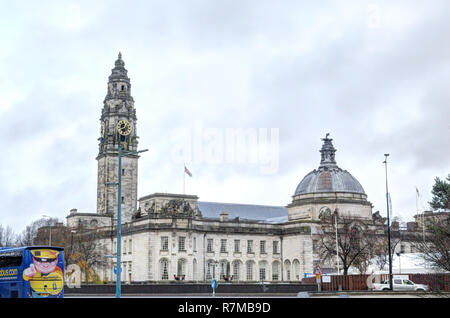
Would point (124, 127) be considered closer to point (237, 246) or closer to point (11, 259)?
point (237, 246)

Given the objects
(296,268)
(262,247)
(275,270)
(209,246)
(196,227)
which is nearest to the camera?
(196,227)

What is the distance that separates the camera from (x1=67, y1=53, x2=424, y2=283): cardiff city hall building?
359ft

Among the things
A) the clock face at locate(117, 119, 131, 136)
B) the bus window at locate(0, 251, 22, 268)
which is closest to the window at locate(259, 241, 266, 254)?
the clock face at locate(117, 119, 131, 136)

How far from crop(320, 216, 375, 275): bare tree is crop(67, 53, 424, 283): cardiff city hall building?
3058 millimetres

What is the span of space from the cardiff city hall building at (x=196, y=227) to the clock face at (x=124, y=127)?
23 centimetres

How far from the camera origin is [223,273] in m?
116

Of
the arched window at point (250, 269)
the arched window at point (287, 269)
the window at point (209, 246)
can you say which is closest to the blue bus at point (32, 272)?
the window at point (209, 246)

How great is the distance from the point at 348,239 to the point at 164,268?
31454mm

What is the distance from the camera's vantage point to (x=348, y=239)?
358ft

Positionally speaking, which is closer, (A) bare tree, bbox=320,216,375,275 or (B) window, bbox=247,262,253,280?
(A) bare tree, bbox=320,216,375,275

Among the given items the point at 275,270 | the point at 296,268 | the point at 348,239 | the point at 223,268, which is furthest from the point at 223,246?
the point at 348,239

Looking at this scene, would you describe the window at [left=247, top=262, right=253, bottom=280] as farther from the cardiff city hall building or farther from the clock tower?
the clock tower

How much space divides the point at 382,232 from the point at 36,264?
313ft
